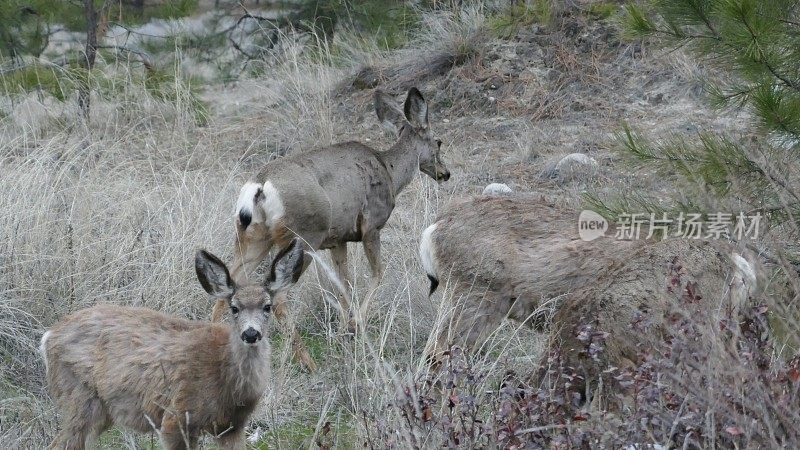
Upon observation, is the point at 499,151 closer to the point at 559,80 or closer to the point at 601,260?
the point at 559,80

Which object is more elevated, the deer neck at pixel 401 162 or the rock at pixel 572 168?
the deer neck at pixel 401 162

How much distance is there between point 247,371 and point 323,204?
103 inches

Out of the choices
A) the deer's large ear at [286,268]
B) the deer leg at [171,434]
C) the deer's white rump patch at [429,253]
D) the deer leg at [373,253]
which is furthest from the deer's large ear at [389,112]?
the deer leg at [171,434]

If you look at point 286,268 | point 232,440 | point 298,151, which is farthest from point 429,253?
point 298,151

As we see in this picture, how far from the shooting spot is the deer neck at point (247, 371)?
5.83 m

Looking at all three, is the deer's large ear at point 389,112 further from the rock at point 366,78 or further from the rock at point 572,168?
the rock at point 366,78

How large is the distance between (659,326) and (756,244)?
104 centimetres

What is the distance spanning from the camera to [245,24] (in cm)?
1736

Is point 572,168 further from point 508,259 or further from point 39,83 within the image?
point 39,83

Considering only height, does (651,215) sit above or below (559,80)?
above

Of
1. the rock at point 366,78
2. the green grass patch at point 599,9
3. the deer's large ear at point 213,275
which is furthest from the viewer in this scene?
the rock at point 366,78

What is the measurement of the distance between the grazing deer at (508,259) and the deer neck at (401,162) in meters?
2.37

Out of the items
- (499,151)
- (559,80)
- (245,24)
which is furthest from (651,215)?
(245,24)

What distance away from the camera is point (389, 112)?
10.0 m
